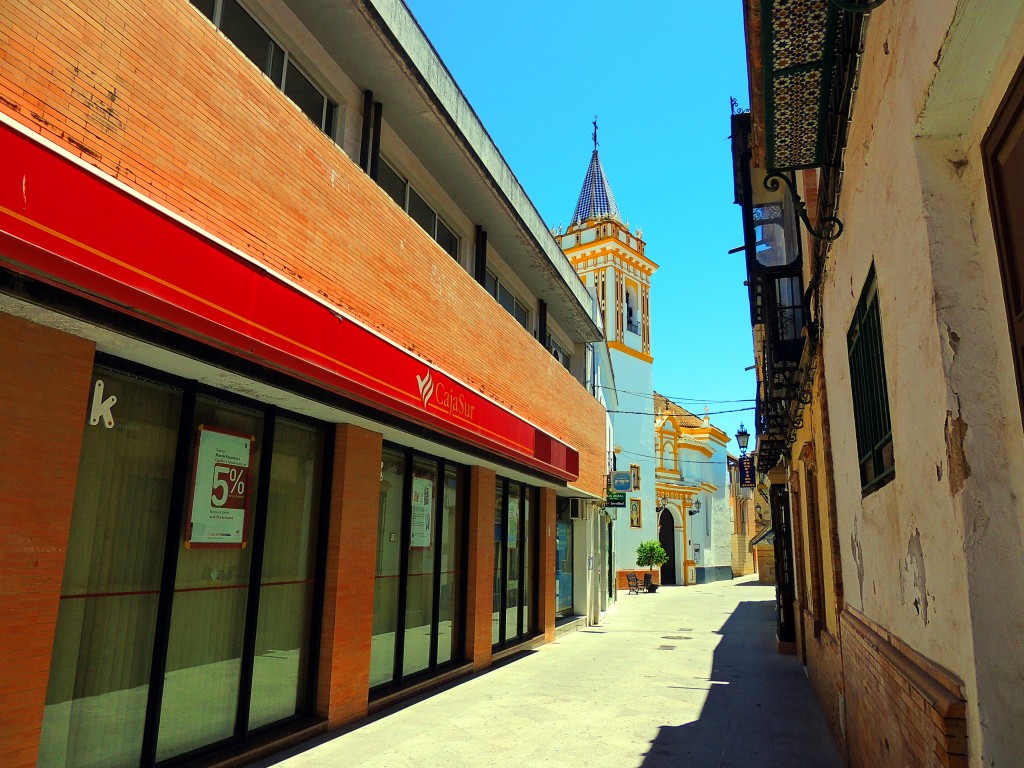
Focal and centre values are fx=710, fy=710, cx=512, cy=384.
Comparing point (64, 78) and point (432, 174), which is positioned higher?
point (432, 174)

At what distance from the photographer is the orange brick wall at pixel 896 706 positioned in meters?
2.62

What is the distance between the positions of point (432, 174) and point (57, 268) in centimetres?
759

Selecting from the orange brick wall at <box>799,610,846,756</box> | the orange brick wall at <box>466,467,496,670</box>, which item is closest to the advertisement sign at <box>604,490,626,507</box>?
the orange brick wall at <box>466,467,496,670</box>

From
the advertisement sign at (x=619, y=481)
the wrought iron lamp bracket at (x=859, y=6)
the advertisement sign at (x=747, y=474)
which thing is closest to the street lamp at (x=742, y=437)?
the advertisement sign at (x=619, y=481)

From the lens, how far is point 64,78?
14.2 feet

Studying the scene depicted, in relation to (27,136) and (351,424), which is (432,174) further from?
(27,136)

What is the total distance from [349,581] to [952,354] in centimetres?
642

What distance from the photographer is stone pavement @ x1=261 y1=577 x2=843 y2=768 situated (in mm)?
6723

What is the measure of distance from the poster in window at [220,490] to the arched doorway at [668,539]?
112ft

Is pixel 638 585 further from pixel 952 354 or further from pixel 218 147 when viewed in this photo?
pixel 952 354

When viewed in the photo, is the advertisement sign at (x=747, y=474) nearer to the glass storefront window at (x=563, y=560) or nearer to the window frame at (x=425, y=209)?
the glass storefront window at (x=563, y=560)

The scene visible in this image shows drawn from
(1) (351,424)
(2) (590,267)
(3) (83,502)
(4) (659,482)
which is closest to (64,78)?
(3) (83,502)

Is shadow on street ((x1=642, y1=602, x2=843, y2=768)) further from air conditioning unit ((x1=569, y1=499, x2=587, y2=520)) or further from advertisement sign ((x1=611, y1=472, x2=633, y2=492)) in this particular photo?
advertisement sign ((x1=611, y1=472, x2=633, y2=492))

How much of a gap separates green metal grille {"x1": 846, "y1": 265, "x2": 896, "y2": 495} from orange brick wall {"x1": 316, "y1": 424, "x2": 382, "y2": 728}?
16.5 feet
